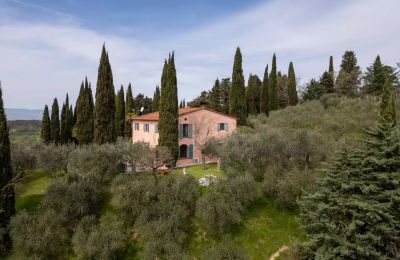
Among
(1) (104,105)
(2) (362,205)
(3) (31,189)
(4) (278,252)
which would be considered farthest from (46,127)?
(2) (362,205)

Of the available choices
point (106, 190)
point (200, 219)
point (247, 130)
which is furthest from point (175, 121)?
point (200, 219)

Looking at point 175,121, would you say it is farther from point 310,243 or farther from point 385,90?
point 385,90

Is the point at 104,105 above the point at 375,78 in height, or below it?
below

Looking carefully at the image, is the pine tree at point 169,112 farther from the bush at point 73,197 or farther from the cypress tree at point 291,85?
the cypress tree at point 291,85

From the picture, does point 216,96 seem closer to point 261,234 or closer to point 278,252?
point 261,234

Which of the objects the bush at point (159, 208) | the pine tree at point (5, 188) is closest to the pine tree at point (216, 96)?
the bush at point (159, 208)

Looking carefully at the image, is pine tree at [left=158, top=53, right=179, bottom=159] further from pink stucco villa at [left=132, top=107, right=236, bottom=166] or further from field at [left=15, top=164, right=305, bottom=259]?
field at [left=15, top=164, right=305, bottom=259]
